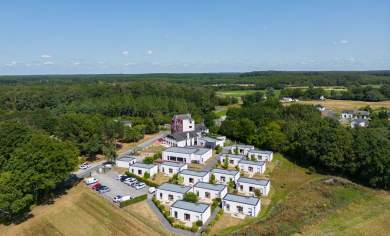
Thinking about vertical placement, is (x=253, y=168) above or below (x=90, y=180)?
below

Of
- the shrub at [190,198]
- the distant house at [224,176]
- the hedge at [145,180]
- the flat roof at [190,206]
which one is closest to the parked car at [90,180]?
the hedge at [145,180]

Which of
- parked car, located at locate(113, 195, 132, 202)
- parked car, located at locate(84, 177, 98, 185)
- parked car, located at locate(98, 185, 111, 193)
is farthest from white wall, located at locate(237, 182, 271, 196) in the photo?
parked car, located at locate(84, 177, 98, 185)

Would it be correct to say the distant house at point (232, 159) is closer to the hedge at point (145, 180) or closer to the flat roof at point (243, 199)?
the hedge at point (145, 180)

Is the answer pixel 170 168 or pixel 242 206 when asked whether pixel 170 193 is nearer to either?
pixel 242 206

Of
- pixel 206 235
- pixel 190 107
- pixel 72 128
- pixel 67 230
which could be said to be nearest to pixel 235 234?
pixel 206 235

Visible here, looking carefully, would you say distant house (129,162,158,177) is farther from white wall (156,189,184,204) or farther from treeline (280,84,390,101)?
treeline (280,84,390,101)

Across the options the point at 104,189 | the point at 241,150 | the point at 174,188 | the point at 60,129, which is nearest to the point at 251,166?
the point at 241,150
